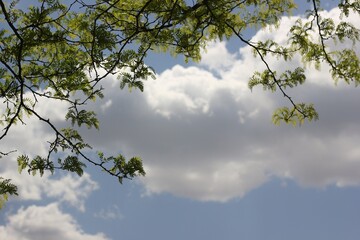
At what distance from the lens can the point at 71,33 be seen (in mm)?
6430

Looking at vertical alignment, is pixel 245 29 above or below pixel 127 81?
above

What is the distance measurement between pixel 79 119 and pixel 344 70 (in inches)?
173

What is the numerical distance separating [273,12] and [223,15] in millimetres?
1303

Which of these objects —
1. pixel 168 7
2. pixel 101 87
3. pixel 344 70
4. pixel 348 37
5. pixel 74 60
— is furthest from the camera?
pixel 344 70

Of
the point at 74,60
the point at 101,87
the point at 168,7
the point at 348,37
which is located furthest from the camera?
the point at 348,37

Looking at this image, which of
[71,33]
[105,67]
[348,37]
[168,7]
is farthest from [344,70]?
[71,33]

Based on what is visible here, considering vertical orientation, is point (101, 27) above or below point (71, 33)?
below

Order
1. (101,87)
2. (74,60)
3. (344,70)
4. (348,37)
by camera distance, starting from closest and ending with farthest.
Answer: (101,87)
(74,60)
(348,37)
(344,70)

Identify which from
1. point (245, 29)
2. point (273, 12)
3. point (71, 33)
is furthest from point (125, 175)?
point (273, 12)

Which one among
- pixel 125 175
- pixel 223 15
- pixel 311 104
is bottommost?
pixel 125 175

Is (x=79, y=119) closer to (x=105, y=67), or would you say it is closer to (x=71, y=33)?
(x=105, y=67)

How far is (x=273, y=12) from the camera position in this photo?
7223mm

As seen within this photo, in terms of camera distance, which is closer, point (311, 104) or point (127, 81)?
point (127, 81)

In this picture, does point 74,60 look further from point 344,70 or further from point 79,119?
point 344,70
